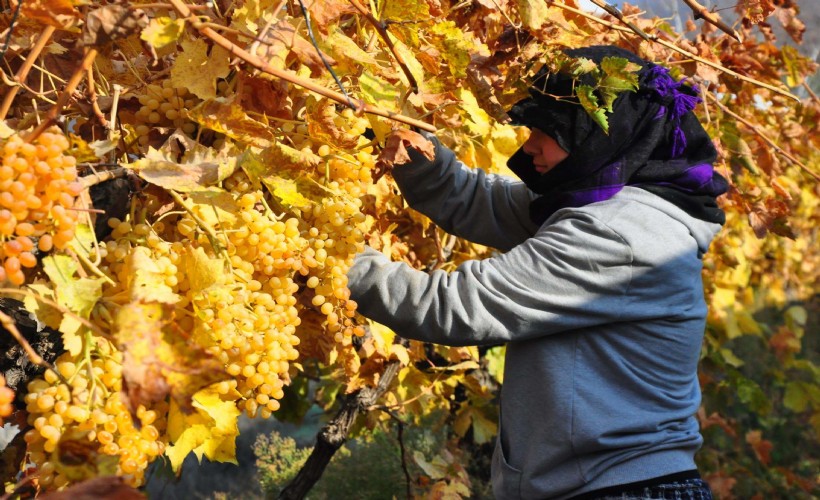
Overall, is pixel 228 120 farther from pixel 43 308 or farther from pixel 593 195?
pixel 593 195

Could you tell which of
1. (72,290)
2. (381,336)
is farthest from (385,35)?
(381,336)

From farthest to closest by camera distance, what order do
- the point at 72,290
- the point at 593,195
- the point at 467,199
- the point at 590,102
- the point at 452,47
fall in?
the point at 467,199, the point at 593,195, the point at 590,102, the point at 452,47, the point at 72,290

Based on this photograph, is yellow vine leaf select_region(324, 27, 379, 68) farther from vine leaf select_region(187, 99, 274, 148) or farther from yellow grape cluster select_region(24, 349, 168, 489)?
yellow grape cluster select_region(24, 349, 168, 489)

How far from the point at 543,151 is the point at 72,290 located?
4.20 ft

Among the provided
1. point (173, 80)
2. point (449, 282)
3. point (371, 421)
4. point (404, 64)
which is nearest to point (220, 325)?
point (173, 80)

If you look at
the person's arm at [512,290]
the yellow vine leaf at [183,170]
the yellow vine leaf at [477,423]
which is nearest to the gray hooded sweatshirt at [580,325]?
the person's arm at [512,290]

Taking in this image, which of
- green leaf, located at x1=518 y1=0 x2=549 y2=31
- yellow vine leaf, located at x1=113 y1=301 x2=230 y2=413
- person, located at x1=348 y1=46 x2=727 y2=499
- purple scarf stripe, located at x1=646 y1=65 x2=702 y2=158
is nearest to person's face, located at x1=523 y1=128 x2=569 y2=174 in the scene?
person, located at x1=348 y1=46 x2=727 y2=499

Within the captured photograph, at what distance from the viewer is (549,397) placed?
1.84m

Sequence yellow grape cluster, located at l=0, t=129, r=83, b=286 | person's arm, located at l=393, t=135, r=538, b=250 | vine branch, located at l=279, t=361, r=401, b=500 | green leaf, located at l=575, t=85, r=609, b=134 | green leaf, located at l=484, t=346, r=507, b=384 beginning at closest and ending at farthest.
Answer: yellow grape cluster, located at l=0, t=129, r=83, b=286 < green leaf, located at l=575, t=85, r=609, b=134 < person's arm, located at l=393, t=135, r=538, b=250 < vine branch, located at l=279, t=361, r=401, b=500 < green leaf, located at l=484, t=346, r=507, b=384

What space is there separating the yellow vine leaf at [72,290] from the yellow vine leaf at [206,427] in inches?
8.4

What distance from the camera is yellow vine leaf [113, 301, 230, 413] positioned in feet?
2.75

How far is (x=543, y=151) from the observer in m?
1.98

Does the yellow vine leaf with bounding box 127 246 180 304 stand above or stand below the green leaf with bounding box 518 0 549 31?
below

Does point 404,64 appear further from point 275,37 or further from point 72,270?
point 72,270
